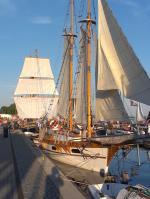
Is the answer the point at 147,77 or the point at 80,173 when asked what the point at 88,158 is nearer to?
the point at 80,173

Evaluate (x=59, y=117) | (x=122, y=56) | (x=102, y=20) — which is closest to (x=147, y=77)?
(x=122, y=56)

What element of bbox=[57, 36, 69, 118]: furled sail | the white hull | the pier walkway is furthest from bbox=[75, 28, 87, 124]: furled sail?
the pier walkway

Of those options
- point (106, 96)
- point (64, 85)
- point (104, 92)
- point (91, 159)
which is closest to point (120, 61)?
point (104, 92)

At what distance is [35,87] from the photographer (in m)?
84.1

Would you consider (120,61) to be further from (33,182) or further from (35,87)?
(35,87)

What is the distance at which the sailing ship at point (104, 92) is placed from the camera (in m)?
22.0

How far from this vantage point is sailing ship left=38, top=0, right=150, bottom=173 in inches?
868

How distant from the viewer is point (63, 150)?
3044 centimetres

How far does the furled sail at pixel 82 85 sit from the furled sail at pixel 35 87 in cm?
4419

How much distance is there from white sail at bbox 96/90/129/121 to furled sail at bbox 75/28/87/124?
582 cm

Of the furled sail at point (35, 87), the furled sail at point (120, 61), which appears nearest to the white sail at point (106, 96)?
the furled sail at point (120, 61)

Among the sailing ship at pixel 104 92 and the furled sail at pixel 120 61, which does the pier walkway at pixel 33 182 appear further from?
the furled sail at pixel 120 61

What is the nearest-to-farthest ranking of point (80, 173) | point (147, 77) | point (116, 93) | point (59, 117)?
point (147, 77) → point (116, 93) → point (80, 173) → point (59, 117)

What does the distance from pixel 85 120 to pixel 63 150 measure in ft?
9.92
